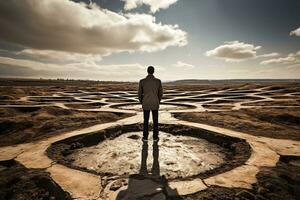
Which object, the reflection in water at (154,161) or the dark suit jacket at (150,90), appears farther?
the dark suit jacket at (150,90)

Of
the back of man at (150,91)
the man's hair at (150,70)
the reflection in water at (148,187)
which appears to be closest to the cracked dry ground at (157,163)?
the reflection in water at (148,187)

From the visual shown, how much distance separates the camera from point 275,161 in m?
4.09

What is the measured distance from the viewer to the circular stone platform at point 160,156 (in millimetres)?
4000

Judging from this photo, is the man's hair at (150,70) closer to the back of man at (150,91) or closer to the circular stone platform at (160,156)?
the back of man at (150,91)

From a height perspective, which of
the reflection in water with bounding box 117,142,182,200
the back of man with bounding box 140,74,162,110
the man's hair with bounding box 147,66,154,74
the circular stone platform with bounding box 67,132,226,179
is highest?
the man's hair with bounding box 147,66,154,74

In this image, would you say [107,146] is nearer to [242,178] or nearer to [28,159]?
[28,159]

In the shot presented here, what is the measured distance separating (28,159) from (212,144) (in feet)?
14.7

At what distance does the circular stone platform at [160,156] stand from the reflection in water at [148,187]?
0.18 m

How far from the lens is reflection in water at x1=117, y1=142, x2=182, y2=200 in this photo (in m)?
2.92

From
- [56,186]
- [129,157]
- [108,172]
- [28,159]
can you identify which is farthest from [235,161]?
[28,159]

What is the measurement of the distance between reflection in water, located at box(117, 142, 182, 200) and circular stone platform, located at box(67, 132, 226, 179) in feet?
0.58

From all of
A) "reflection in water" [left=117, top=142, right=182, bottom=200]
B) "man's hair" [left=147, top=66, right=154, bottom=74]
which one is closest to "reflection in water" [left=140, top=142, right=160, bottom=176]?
"reflection in water" [left=117, top=142, right=182, bottom=200]

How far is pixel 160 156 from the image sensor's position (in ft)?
15.2

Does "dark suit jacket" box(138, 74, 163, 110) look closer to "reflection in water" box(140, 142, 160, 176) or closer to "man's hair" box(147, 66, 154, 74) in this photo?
"man's hair" box(147, 66, 154, 74)
